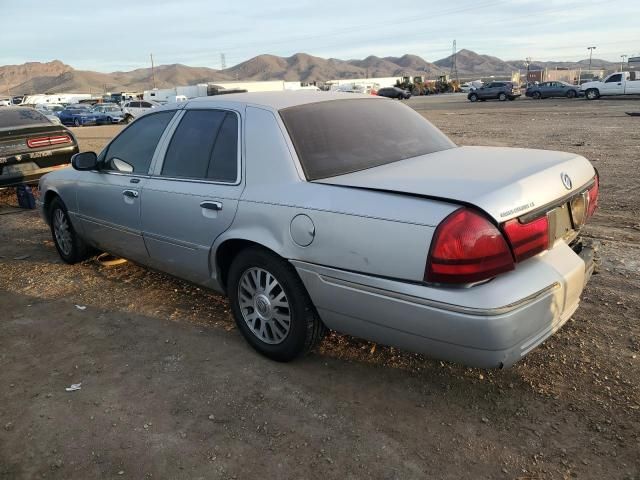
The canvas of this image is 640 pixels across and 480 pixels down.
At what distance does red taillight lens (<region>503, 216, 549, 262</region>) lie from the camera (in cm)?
250

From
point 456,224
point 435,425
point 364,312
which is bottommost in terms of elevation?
point 435,425

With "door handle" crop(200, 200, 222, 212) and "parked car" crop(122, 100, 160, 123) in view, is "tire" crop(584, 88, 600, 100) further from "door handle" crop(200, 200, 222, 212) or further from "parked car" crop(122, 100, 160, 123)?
"door handle" crop(200, 200, 222, 212)

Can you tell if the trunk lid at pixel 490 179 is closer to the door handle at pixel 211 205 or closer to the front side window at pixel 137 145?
the door handle at pixel 211 205

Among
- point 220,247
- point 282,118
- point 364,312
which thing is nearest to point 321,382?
point 364,312

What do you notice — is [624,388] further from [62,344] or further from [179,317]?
[62,344]

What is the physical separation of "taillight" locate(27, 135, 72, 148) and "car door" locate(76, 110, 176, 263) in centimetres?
415

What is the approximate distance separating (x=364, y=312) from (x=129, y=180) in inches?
96.3

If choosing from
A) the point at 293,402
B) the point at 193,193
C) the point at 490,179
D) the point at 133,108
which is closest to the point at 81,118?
the point at 133,108

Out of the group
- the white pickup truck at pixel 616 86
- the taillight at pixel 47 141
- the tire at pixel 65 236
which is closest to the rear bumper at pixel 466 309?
the tire at pixel 65 236

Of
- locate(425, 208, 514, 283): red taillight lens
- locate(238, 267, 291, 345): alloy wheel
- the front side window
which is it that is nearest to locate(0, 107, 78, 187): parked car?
the front side window

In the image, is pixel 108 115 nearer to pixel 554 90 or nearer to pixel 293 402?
pixel 554 90

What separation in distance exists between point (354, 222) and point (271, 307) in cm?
91

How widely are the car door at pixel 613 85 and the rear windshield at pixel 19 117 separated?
34.6m

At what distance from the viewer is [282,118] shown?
333 centimetres
